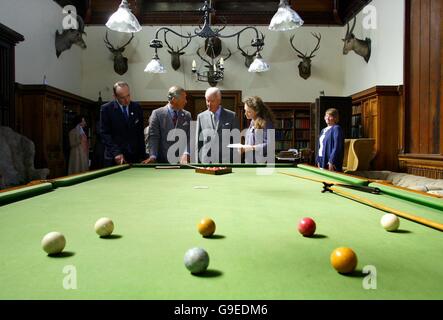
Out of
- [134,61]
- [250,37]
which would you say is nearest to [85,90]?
[134,61]

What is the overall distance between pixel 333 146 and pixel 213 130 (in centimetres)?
158

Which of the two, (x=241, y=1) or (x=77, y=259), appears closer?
(x=77, y=259)

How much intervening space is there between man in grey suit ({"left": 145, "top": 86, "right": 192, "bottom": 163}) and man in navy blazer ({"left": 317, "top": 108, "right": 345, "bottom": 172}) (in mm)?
1781

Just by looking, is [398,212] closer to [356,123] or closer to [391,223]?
[391,223]

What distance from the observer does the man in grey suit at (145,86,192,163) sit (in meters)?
4.42

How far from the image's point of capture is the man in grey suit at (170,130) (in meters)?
4.42

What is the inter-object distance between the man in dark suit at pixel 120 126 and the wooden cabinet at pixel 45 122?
128 inches

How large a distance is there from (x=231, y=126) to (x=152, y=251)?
11.2 feet

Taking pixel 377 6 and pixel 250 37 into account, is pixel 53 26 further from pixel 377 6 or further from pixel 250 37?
pixel 377 6

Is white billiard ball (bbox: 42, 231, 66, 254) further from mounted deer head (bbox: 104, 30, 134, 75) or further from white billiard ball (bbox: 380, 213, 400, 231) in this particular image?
mounted deer head (bbox: 104, 30, 134, 75)

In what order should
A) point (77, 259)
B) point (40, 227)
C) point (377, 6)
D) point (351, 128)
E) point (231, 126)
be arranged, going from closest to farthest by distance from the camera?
point (77, 259), point (40, 227), point (231, 126), point (377, 6), point (351, 128)

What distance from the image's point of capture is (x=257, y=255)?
1039mm

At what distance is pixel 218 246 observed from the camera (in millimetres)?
1129

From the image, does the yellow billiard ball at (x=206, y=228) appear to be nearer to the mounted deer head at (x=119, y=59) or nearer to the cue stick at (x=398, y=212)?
the cue stick at (x=398, y=212)
